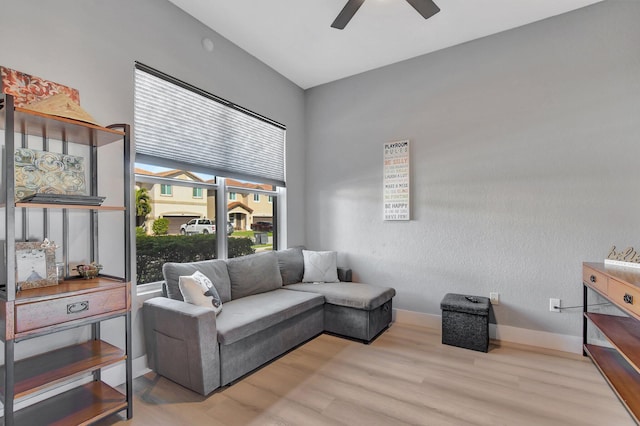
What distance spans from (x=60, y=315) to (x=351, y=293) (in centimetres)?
228

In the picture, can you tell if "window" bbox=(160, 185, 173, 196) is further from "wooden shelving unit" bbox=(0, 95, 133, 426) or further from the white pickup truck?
"wooden shelving unit" bbox=(0, 95, 133, 426)

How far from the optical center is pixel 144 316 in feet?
7.82

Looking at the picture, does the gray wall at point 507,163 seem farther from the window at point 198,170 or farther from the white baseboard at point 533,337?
the window at point 198,170

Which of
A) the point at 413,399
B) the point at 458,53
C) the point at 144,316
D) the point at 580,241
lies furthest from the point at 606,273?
the point at 144,316

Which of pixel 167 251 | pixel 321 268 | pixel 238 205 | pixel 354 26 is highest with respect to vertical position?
pixel 354 26

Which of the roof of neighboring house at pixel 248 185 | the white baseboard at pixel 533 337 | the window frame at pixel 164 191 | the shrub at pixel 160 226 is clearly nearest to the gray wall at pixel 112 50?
the window frame at pixel 164 191

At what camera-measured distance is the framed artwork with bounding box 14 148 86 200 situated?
171 cm

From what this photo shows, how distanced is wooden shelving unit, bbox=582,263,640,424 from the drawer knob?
3083 mm

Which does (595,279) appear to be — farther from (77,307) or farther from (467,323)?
(77,307)

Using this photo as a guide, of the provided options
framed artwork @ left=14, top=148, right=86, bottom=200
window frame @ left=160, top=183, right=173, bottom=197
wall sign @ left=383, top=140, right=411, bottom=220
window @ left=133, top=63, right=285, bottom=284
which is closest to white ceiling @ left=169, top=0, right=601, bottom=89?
window @ left=133, top=63, right=285, bottom=284

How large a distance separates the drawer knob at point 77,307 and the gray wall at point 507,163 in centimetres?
282

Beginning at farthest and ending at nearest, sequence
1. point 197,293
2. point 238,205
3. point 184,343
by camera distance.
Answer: point 238,205
point 197,293
point 184,343

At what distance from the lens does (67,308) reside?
162 centimetres


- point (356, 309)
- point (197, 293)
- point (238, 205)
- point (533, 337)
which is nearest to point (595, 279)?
point (533, 337)
